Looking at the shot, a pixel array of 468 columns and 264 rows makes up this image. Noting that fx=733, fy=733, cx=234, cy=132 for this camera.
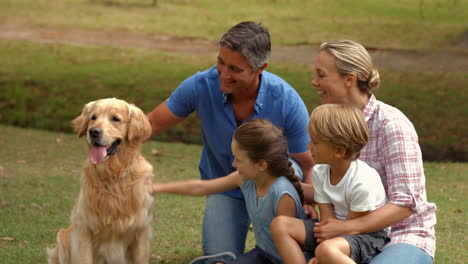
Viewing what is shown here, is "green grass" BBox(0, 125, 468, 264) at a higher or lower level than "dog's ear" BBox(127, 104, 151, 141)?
lower

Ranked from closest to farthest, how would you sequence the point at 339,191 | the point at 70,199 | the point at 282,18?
the point at 339,191 → the point at 70,199 → the point at 282,18

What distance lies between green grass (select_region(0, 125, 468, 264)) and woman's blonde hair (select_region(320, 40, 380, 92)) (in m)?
2.16

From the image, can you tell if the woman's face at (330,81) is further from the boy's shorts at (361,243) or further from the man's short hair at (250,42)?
the boy's shorts at (361,243)

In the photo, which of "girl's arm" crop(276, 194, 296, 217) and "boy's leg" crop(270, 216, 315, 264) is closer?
"boy's leg" crop(270, 216, 315, 264)

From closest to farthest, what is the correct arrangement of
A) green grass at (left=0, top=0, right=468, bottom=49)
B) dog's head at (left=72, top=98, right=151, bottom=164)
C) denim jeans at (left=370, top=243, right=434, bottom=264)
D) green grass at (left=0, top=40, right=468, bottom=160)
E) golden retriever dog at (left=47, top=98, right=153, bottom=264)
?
denim jeans at (left=370, top=243, right=434, bottom=264) → dog's head at (left=72, top=98, right=151, bottom=164) → golden retriever dog at (left=47, top=98, right=153, bottom=264) → green grass at (left=0, top=40, right=468, bottom=160) → green grass at (left=0, top=0, right=468, bottom=49)

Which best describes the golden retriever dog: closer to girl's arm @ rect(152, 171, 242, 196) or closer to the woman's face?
girl's arm @ rect(152, 171, 242, 196)

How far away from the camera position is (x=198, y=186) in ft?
15.1

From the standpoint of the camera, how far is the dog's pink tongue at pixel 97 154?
4484mm

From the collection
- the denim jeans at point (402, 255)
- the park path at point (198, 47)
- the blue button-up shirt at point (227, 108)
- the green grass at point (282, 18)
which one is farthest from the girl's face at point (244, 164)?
the green grass at point (282, 18)

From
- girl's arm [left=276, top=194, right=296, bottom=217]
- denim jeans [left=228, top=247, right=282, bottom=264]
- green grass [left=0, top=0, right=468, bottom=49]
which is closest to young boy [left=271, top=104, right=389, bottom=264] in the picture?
girl's arm [left=276, top=194, right=296, bottom=217]

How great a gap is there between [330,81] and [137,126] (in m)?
1.26

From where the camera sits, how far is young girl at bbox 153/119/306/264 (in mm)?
4324

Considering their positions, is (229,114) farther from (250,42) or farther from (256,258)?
(256,258)

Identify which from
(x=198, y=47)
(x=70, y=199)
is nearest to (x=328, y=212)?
(x=70, y=199)
